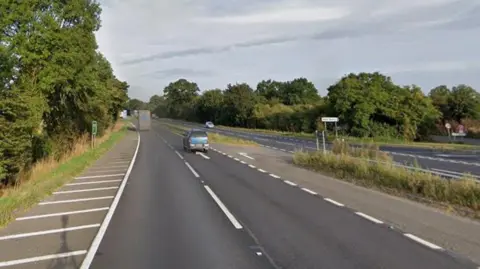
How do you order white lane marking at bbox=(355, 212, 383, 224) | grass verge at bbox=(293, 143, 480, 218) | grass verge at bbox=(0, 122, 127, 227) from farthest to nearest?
grass verge at bbox=(0, 122, 127, 227) < grass verge at bbox=(293, 143, 480, 218) < white lane marking at bbox=(355, 212, 383, 224)

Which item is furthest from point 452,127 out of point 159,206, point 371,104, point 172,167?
point 159,206

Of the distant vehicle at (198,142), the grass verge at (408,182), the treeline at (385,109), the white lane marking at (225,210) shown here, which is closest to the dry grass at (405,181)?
the grass verge at (408,182)

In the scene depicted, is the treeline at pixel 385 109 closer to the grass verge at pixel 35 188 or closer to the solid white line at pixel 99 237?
the grass verge at pixel 35 188

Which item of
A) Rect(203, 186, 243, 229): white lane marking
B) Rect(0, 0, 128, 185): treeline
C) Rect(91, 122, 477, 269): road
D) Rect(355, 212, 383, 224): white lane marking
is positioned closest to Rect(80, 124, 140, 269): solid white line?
Rect(91, 122, 477, 269): road

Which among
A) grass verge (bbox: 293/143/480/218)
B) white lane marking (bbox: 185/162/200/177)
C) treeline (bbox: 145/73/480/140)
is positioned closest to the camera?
grass verge (bbox: 293/143/480/218)

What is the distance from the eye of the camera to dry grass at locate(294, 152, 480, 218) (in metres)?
11.4

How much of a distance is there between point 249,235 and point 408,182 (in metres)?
6.81

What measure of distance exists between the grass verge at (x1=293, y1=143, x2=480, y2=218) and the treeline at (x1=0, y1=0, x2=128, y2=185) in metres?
12.6

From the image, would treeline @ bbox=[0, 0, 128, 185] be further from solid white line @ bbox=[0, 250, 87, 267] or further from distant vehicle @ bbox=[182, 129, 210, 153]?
solid white line @ bbox=[0, 250, 87, 267]

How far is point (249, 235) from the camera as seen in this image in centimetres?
875

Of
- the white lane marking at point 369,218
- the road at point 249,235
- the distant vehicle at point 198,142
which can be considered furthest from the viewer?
the distant vehicle at point 198,142

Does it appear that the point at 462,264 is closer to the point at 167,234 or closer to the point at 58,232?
the point at 167,234

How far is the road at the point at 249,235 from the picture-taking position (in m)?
7.01

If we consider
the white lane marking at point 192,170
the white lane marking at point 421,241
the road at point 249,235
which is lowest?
the white lane marking at point 192,170
